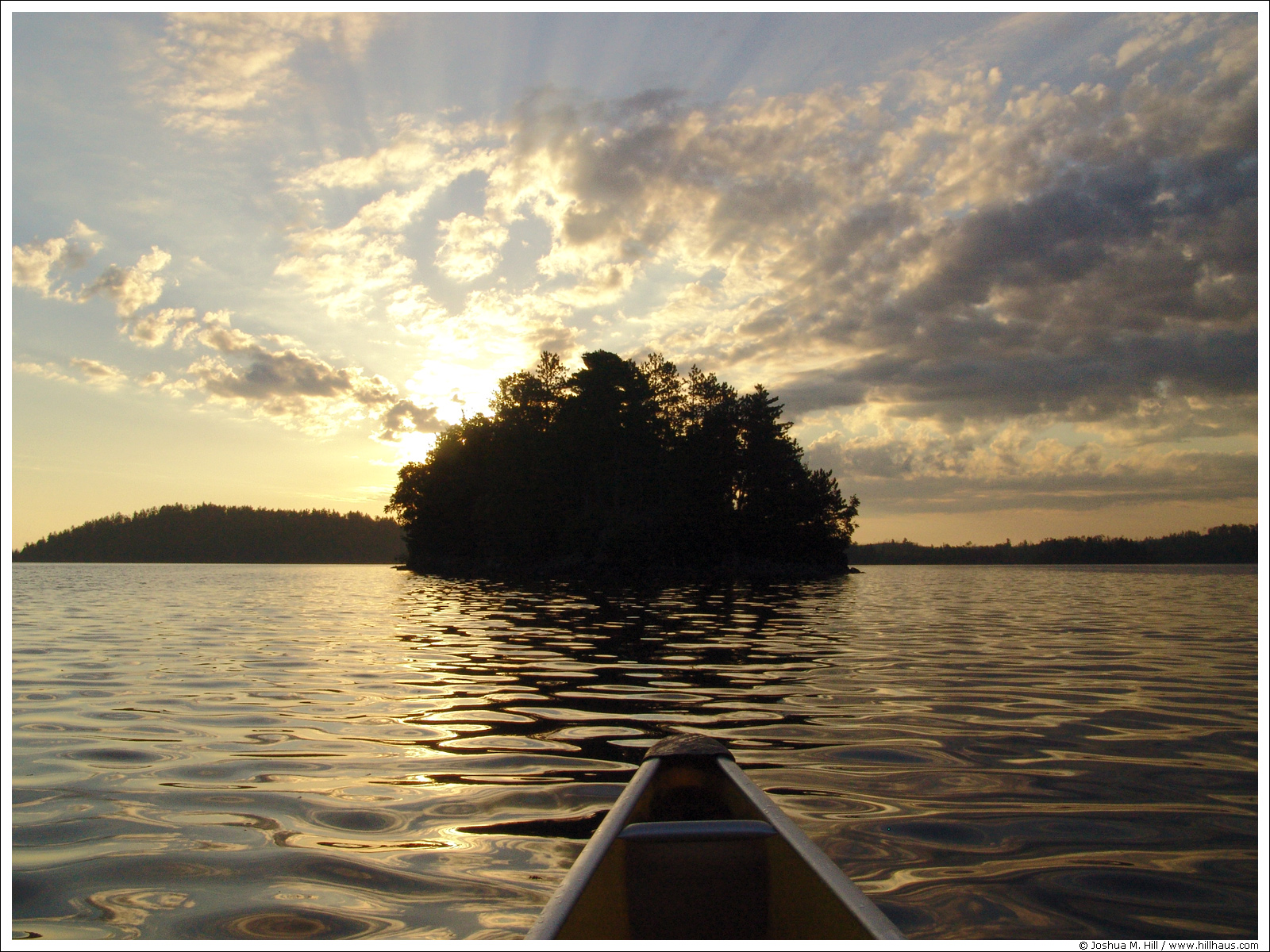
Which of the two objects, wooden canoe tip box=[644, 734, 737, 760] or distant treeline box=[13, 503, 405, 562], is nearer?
wooden canoe tip box=[644, 734, 737, 760]

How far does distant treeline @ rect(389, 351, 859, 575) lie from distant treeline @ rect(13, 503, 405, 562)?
10464 centimetres

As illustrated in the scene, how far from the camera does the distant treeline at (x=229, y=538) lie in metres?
166

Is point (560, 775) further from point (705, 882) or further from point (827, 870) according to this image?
point (827, 870)

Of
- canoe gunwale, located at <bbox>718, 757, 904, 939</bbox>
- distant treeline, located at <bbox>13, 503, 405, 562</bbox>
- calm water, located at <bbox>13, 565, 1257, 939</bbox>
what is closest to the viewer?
canoe gunwale, located at <bbox>718, 757, 904, 939</bbox>

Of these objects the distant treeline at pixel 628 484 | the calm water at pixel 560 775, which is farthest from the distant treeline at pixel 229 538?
the calm water at pixel 560 775

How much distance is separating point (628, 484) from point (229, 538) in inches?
5854

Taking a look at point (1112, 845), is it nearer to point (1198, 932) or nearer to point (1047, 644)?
point (1198, 932)

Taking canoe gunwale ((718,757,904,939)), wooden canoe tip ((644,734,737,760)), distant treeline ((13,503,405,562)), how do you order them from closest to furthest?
canoe gunwale ((718,757,904,939)), wooden canoe tip ((644,734,737,760)), distant treeline ((13,503,405,562))

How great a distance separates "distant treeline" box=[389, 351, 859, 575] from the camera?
202 ft

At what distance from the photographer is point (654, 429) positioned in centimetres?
6456

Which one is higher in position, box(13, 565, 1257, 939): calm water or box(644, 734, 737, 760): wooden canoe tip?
box(644, 734, 737, 760): wooden canoe tip

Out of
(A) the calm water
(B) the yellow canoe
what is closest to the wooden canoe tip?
(A) the calm water

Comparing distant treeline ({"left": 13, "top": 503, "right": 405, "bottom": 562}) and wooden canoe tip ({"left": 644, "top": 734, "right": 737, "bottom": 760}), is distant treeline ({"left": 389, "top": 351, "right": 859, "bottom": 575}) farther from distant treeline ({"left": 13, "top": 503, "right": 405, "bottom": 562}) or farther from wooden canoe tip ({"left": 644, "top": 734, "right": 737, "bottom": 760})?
distant treeline ({"left": 13, "top": 503, "right": 405, "bottom": 562})

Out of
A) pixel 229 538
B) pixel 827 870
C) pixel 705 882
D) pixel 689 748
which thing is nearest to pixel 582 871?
pixel 705 882
